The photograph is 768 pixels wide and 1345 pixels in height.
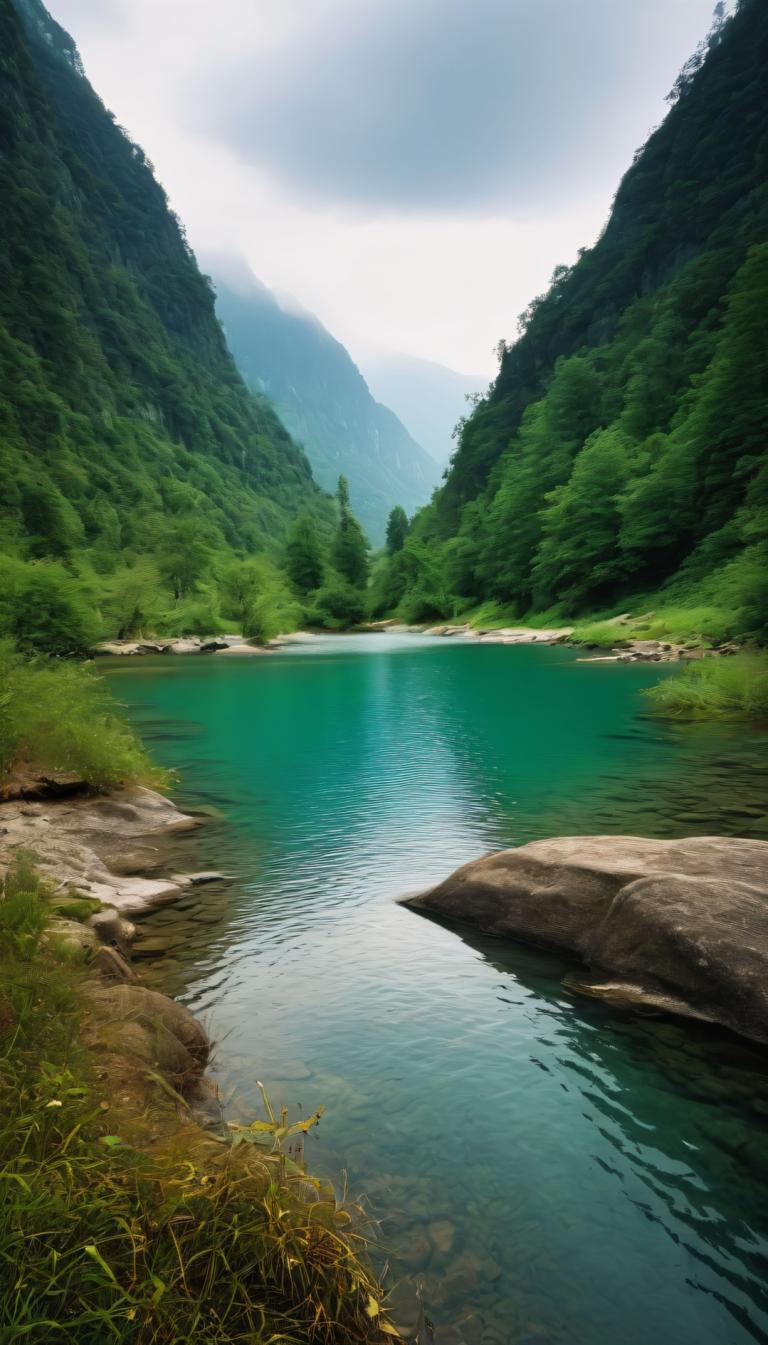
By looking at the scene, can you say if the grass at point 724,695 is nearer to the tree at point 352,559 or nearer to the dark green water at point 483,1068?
the dark green water at point 483,1068

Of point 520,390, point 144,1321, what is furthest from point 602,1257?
point 520,390

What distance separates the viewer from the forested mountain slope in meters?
49.7

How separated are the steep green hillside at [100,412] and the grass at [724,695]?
95.5 feet

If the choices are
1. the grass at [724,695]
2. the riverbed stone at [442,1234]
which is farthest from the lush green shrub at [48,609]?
the riverbed stone at [442,1234]

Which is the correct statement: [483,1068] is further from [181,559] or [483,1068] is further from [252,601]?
[181,559]

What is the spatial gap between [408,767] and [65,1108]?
42.4 ft

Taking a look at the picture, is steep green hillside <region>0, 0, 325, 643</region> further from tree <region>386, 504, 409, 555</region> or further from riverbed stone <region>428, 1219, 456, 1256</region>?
riverbed stone <region>428, 1219, 456, 1256</region>

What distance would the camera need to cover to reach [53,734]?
12.1 meters

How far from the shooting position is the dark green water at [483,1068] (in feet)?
11.4

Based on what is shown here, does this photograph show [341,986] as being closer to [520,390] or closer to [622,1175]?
[622,1175]

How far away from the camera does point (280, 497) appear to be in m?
181

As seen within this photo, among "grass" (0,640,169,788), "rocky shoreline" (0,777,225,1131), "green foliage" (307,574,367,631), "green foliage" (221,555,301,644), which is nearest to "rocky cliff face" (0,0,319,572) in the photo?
"green foliage" (221,555,301,644)

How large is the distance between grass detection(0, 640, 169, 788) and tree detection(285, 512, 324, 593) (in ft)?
299

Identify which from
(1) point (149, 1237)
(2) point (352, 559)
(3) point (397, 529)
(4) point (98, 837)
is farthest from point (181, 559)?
(1) point (149, 1237)
